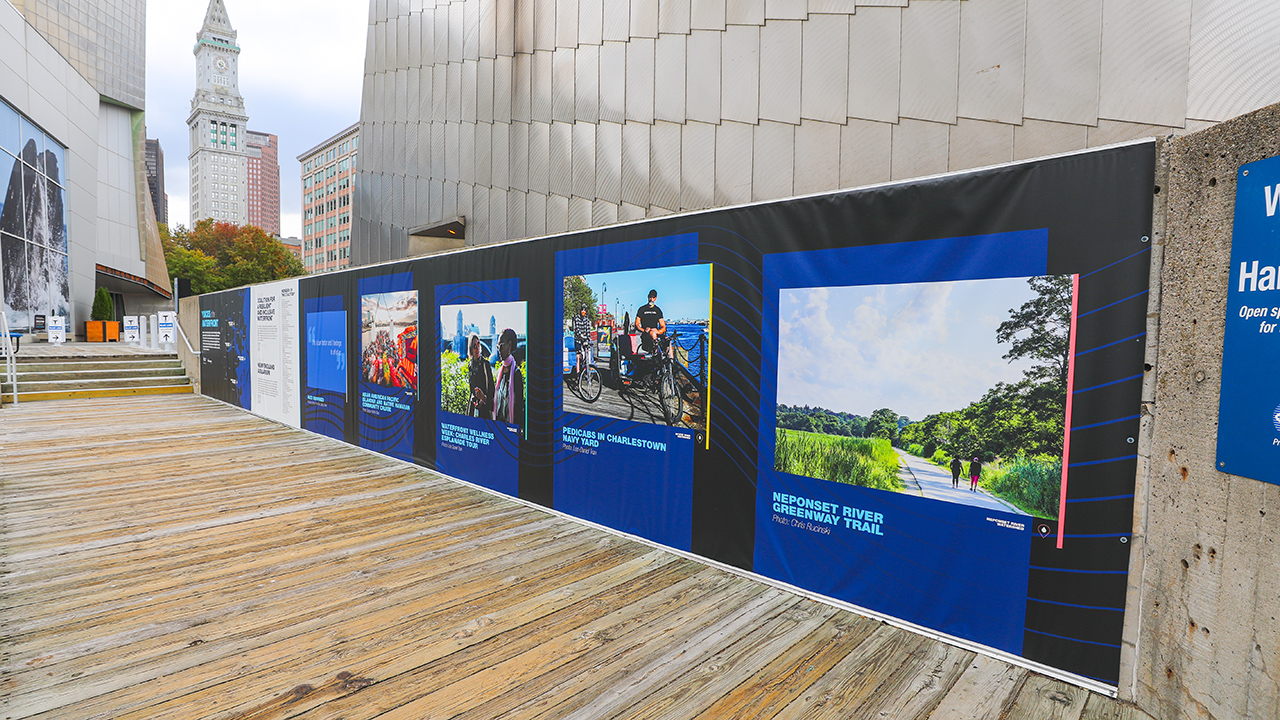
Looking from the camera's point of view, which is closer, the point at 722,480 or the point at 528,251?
the point at 722,480

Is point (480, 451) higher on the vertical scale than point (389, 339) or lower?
lower

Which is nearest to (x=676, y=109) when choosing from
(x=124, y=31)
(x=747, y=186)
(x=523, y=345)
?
(x=747, y=186)

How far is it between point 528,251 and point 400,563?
2932 mm

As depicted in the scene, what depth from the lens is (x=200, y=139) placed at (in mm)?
148625

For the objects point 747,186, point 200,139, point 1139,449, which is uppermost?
point 200,139

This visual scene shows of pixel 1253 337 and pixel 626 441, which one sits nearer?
pixel 1253 337

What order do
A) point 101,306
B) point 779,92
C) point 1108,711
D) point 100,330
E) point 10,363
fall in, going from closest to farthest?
point 1108,711 → point 779,92 → point 10,363 → point 100,330 → point 101,306

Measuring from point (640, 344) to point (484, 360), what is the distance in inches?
85.6

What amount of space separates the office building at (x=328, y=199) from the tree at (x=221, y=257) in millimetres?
23386

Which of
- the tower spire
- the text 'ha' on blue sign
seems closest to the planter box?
the text 'ha' on blue sign

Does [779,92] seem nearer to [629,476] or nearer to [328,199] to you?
[629,476]

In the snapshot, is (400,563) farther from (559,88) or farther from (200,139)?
(200,139)

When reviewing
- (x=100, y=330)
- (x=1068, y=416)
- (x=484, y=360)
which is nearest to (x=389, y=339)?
(x=484, y=360)

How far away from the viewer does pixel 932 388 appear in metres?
3.21
